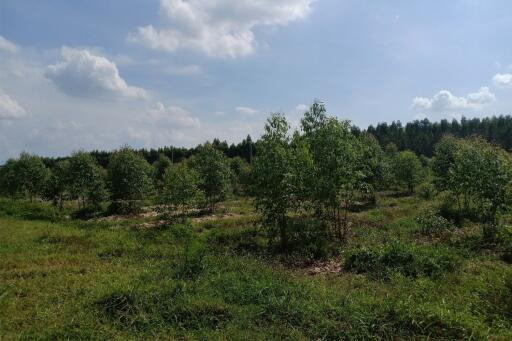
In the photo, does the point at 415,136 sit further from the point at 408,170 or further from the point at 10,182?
the point at 10,182

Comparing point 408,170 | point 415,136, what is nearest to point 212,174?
point 408,170

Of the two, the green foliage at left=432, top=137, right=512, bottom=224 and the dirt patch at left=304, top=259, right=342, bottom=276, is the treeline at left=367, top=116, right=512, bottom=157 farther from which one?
the dirt patch at left=304, top=259, right=342, bottom=276

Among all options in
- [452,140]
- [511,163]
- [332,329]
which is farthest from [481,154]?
[452,140]

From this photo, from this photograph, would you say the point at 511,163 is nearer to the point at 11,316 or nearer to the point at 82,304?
the point at 82,304

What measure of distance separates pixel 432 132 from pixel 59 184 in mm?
86013

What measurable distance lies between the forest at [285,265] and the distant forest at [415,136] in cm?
5259

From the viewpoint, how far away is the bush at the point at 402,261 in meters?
10.5

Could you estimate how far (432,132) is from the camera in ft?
310

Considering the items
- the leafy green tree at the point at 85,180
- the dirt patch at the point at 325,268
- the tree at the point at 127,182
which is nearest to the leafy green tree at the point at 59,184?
the leafy green tree at the point at 85,180

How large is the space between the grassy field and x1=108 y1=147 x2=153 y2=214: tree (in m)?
12.3

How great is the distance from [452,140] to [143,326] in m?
31.7

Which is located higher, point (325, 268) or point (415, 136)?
point (415, 136)

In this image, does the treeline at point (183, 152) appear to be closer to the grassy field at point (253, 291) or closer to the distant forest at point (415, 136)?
the distant forest at point (415, 136)

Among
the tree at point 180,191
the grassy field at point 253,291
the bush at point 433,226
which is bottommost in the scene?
the grassy field at point 253,291
